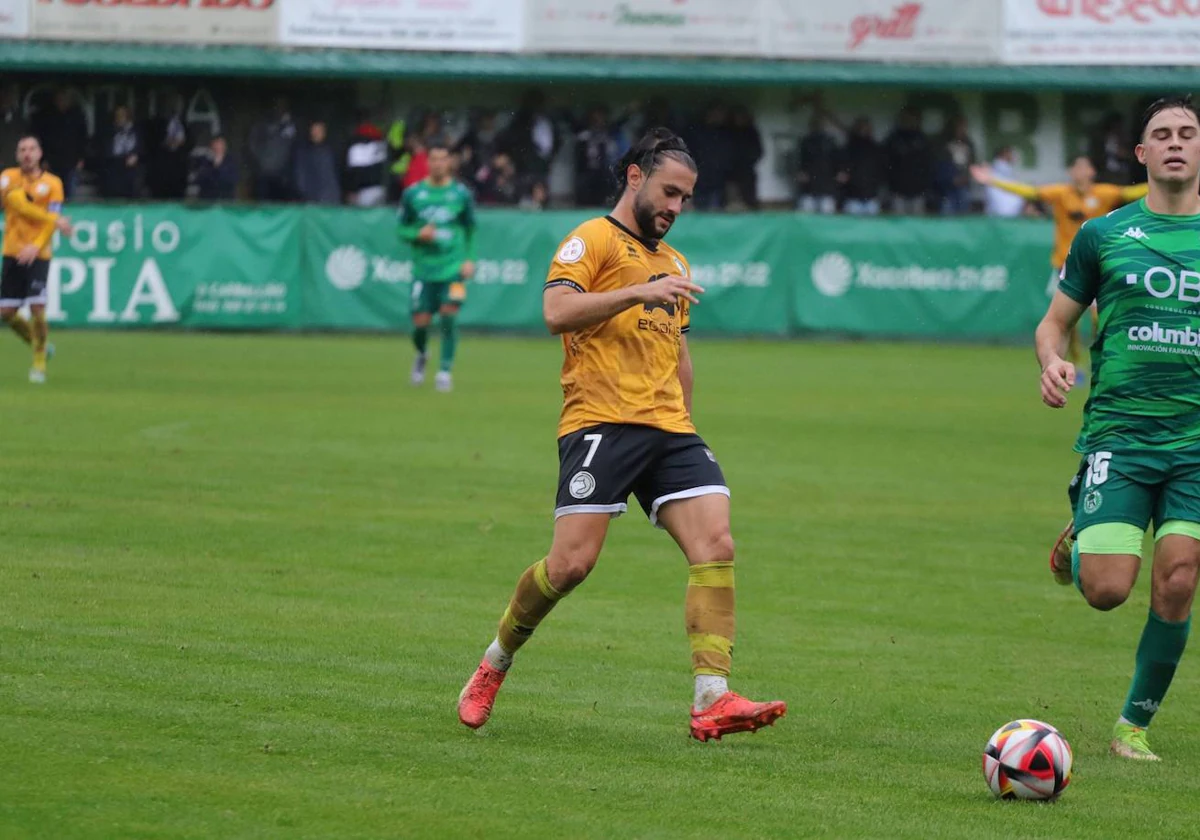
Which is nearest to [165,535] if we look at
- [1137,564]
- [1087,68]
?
[1137,564]

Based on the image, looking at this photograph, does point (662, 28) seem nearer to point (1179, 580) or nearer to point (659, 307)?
point (659, 307)

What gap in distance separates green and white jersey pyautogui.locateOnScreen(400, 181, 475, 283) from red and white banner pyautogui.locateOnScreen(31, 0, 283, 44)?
1126cm


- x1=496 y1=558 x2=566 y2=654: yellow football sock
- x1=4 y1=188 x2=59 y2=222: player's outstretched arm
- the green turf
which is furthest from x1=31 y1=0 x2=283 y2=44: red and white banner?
x1=496 y1=558 x2=566 y2=654: yellow football sock

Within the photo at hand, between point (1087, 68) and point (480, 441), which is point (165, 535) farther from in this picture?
point (1087, 68)

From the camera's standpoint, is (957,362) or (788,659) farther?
(957,362)

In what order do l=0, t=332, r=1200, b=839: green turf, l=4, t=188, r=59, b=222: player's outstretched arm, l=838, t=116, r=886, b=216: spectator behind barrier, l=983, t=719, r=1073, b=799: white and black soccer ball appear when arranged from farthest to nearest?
l=838, t=116, r=886, b=216: spectator behind barrier, l=4, t=188, r=59, b=222: player's outstretched arm, l=983, t=719, r=1073, b=799: white and black soccer ball, l=0, t=332, r=1200, b=839: green turf

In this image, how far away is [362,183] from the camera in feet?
106

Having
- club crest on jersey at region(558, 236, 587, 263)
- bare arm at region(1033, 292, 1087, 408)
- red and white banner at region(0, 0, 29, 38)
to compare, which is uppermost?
club crest on jersey at region(558, 236, 587, 263)

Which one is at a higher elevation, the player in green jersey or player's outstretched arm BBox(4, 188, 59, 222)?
the player in green jersey

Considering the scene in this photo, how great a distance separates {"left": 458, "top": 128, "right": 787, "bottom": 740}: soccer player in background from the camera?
7051mm

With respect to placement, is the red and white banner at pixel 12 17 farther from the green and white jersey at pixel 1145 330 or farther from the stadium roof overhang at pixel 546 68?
the green and white jersey at pixel 1145 330

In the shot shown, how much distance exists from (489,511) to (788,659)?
442 cm

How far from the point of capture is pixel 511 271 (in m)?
29.9

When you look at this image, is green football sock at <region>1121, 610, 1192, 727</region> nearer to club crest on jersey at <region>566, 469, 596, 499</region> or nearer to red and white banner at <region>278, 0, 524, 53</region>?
club crest on jersey at <region>566, 469, 596, 499</region>
